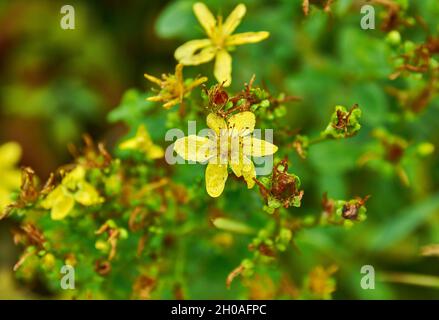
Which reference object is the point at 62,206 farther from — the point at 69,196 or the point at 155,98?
the point at 155,98

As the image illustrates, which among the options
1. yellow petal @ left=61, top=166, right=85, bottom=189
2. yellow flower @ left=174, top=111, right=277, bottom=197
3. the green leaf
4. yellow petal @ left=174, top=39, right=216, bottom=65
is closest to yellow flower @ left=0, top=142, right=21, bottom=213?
yellow petal @ left=61, top=166, right=85, bottom=189

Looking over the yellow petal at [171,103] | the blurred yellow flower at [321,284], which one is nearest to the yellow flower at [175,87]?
the yellow petal at [171,103]

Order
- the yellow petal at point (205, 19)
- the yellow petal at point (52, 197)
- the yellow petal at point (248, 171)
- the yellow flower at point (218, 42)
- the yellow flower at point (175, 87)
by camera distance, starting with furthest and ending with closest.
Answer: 1. the yellow petal at point (205, 19)
2. the yellow flower at point (218, 42)
3. the yellow petal at point (52, 197)
4. the yellow flower at point (175, 87)
5. the yellow petal at point (248, 171)

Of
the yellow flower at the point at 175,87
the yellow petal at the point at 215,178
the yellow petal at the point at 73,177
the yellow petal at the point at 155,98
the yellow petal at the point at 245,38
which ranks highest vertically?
the yellow petal at the point at 245,38

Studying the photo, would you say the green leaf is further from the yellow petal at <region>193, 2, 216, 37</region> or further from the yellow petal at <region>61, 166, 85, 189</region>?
the yellow petal at <region>61, 166, 85, 189</region>

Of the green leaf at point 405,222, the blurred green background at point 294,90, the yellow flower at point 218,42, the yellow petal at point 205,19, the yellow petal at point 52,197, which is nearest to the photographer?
the yellow petal at point 52,197

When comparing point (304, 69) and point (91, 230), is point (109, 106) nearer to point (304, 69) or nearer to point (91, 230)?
point (304, 69)

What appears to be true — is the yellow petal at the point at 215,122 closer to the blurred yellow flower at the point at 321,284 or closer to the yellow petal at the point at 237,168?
the yellow petal at the point at 237,168
